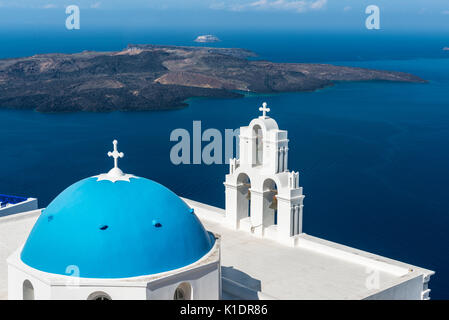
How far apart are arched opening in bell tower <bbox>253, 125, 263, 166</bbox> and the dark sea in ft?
50.9

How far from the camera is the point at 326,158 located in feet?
202

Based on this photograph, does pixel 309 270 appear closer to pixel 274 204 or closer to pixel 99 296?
pixel 274 204

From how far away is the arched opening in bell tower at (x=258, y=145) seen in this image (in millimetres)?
20984

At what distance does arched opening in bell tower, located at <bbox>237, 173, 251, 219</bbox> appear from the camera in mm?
21734

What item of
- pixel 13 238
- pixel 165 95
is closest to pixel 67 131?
pixel 165 95

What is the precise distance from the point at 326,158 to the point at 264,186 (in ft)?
136

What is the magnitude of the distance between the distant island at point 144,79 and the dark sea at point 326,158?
16.3ft

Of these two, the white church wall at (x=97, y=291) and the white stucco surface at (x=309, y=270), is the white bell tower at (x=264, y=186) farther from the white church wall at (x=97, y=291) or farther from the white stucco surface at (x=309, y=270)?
the white church wall at (x=97, y=291)

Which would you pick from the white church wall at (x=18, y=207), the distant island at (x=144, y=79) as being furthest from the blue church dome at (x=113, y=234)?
the distant island at (x=144, y=79)

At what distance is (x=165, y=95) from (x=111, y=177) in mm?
84989

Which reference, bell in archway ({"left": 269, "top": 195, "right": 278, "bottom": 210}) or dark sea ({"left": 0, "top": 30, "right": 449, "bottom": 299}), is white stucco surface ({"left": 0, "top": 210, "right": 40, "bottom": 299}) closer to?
bell in archway ({"left": 269, "top": 195, "right": 278, "bottom": 210})

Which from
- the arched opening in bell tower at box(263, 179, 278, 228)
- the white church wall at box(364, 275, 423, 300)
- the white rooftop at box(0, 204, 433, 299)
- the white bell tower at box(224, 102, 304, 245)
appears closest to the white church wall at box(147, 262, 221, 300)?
the white rooftop at box(0, 204, 433, 299)
